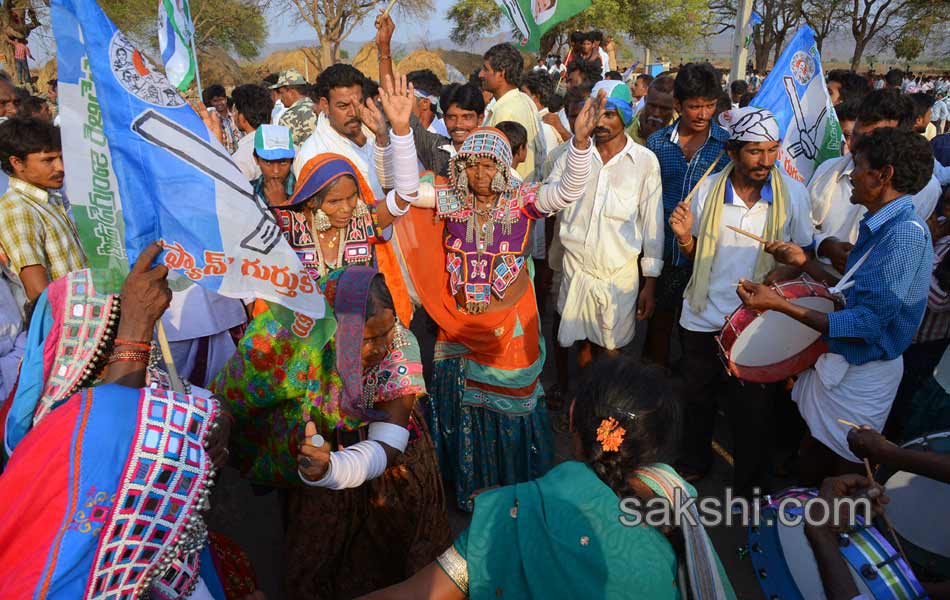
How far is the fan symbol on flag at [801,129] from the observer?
4.46 meters

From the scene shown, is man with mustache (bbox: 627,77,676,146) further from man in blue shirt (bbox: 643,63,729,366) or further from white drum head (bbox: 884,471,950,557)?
white drum head (bbox: 884,471,950,557)

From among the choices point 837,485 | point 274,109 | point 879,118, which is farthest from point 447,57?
point 837,485

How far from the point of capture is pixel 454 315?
11.9 ft

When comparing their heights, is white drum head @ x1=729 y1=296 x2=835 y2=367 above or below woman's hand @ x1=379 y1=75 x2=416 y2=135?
below

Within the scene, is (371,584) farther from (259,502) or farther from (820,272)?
(820,272)

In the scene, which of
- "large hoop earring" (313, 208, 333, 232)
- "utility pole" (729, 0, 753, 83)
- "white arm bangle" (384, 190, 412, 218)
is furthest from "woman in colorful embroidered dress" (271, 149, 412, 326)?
"utility pole" (729, 0, 753, 83)

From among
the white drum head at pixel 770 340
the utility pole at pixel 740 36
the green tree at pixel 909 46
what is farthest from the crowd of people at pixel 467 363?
the green tree at pixel 909 46

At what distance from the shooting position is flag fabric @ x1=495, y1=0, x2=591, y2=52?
179 inches

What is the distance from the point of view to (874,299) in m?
2.69

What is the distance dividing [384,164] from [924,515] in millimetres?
3087

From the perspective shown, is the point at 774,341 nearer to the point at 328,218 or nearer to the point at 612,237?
the point at 612,237

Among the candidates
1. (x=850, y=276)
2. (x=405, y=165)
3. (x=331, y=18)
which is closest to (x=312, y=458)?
(x=405, y=165)

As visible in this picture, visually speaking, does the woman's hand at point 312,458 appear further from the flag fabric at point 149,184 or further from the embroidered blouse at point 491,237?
the embroidered blouse at point 491,237

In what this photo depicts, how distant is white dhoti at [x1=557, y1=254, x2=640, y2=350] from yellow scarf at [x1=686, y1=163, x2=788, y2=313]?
51 centimetres
